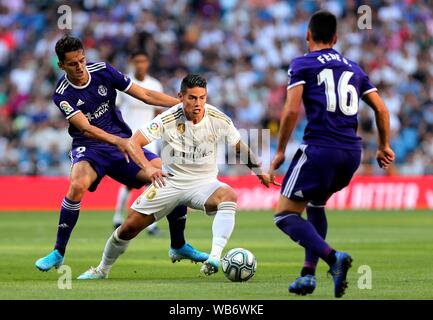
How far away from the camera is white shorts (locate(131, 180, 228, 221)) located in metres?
10.3

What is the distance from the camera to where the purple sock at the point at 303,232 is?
833cm

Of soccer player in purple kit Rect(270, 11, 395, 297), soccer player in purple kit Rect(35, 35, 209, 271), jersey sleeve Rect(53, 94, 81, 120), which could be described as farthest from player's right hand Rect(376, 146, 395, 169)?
jersey sleeve Rect(53, 94, 81, 120)

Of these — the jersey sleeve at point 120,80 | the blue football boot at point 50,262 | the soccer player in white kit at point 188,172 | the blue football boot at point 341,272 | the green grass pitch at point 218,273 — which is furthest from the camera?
the jersey sleeve at point 120,80

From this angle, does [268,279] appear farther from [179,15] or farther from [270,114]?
[179,15]

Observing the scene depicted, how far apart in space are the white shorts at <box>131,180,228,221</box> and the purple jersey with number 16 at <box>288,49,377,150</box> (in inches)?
83.8

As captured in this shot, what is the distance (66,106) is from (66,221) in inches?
A: 47.2

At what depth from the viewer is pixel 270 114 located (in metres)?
25.7

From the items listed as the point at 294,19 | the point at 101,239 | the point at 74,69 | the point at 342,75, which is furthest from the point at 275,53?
the point at 342,75

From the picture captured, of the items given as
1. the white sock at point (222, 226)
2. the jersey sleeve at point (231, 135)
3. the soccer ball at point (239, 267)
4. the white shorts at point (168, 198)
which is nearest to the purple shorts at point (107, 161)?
the white shorts at point (168, 198)

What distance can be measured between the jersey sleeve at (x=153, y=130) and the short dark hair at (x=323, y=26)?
2183 millimetres

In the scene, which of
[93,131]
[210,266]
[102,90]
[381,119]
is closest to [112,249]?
[210,266]

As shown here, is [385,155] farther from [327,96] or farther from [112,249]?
[112,249]

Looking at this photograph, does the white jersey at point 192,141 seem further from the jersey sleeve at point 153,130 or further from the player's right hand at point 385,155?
the player's right hand at point 385,155

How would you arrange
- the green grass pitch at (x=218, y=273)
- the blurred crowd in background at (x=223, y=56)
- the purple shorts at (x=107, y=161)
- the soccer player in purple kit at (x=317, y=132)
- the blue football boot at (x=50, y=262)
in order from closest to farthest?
1. the soccer player in purple kit at (x=317, y=132)
2. the green grass pitch at (x=218, y=273)
3. the blue football boot at (x=50, y=262)
4. the purple shorts at (x=107, y=161)
5. the blurred crowd in background at (x=223, y=56)
